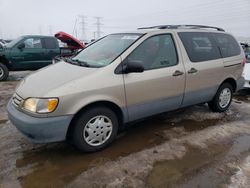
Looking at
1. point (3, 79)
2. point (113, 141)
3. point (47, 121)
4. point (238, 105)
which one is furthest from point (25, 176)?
point (3, 79)

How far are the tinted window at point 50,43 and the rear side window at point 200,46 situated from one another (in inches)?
254

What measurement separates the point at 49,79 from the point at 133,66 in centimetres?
114

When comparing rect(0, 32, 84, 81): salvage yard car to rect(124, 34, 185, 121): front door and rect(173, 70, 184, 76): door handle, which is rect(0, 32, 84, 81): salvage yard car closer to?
rect(124, 34, 185, 121): front door

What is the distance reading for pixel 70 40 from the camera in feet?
29.5

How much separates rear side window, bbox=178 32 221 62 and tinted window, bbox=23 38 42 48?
6521 millimetres

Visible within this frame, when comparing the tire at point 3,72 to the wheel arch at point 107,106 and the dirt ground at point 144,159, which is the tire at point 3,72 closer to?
Answer: the dirt ground at point 144,159

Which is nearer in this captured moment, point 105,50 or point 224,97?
point 105,50

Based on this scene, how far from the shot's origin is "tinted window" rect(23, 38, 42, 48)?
8594 millimetres

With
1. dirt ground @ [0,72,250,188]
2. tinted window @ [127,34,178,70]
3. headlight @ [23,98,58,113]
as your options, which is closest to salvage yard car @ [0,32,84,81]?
dirt ground @ [0,72,250,188]

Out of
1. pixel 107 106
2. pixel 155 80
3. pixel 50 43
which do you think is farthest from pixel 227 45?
pixel 50 43

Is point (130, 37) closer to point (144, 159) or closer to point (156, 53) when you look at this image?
point (156, 53)

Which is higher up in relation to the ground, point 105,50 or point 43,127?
point 105,50

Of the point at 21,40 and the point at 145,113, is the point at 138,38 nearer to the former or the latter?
the point at 145,113

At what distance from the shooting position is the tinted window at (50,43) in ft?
29.6
